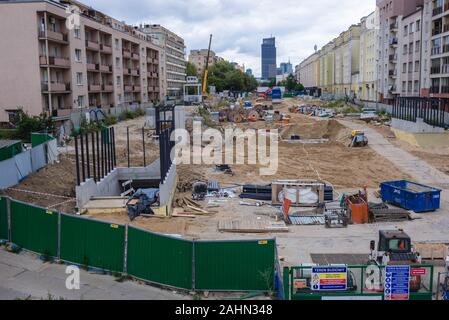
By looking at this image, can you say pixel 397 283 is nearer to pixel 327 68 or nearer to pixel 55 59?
pixel 55 59

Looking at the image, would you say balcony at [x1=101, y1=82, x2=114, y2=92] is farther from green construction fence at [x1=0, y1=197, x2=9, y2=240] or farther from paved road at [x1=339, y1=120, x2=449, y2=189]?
green construction fence at [x1=0, y1=197, x2=9, y2=240]

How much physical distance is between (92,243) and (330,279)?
6406 mm

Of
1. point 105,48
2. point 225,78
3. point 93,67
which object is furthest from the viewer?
point 225,78

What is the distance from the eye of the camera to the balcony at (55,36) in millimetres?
42969

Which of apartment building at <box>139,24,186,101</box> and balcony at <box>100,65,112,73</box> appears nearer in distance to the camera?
balcony at <box>100,65,112,73</box>

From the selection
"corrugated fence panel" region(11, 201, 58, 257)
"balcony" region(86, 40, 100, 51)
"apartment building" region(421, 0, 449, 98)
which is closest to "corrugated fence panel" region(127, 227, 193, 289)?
"corrugated fence panel" region(11, 201, 58, 257)

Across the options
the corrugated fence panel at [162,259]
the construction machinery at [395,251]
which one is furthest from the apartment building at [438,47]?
the corrugated fence panel at [162,259]

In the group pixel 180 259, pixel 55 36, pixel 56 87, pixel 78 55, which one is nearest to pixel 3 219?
pixel 180 259

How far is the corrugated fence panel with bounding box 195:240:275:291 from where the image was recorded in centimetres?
1248

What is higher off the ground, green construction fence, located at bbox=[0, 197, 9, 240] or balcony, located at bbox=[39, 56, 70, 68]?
balcony, located at bbox=[39, 56, 70, 68]

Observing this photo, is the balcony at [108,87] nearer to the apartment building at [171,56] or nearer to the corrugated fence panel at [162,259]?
the apartment building at [171,56]

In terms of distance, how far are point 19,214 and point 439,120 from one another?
1511 inches

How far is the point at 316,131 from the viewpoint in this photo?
57.0 metres
